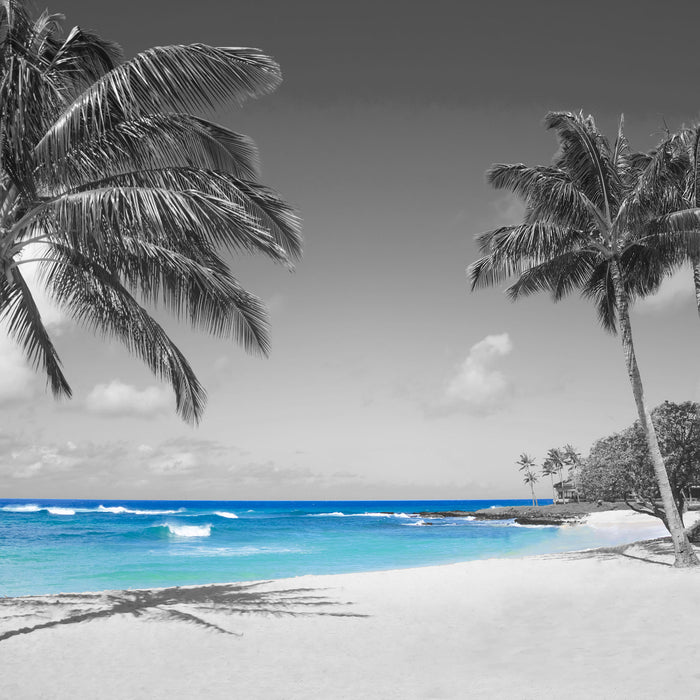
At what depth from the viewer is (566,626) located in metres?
Result: 7.52

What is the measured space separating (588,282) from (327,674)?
13085mm

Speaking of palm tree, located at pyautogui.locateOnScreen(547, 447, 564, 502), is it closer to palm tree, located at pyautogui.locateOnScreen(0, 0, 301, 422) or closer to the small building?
the small building

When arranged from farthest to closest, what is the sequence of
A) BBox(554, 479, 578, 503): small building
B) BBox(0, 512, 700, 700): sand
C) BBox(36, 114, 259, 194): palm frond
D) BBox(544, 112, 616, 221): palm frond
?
BBox(554, 479, 578, 503): small building → BBox(544, 112, 616, 221): palm frond → BBox(36, 114, 259, 194): palm frond → BBox(0, 512, 700, 700): sand

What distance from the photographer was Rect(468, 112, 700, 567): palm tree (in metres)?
12.5

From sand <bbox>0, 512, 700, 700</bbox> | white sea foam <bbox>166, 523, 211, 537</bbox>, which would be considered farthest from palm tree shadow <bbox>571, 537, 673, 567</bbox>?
white sea foam <bbox>166, 523, 211, 537</bbox>

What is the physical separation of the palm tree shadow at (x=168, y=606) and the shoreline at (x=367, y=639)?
36mm

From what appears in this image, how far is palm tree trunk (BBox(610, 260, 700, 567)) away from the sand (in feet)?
2.14

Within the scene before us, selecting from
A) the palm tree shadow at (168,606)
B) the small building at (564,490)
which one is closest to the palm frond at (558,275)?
the palm tree shadow at (168,606)

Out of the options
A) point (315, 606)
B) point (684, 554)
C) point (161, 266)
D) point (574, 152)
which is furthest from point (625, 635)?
point (574, 152)

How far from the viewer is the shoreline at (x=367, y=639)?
5.33 m

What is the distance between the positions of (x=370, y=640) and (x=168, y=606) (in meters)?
3.95

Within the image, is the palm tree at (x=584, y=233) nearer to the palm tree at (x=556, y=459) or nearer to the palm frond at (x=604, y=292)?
the palm frond at (x=604, y=292)

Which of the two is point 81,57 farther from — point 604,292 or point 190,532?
point 190,532

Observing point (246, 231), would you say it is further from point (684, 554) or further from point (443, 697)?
point (684, 554)
